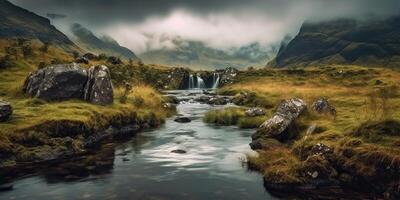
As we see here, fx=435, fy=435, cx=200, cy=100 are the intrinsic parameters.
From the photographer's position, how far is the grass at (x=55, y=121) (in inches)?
1644

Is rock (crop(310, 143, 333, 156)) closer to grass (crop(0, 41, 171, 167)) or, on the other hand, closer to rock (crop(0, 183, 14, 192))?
grass (crop(0, 41, 171, 167))

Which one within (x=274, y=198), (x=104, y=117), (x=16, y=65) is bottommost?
(x=274, y=198)

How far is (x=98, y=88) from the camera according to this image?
61.9 meters

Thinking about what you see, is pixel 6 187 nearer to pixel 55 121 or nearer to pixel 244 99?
pixel 55 121

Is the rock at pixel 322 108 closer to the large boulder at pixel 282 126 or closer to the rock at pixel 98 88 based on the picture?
the large boulder at pixel 282 126

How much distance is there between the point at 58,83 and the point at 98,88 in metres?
5.47

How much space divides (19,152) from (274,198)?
24.5m

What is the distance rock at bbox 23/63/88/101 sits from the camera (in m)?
59.6

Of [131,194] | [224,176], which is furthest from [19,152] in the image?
[224,176]

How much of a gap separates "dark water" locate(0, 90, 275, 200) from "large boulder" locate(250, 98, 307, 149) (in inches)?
83.6

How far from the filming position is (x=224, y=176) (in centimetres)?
3691

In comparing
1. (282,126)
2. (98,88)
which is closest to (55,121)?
(98,88)

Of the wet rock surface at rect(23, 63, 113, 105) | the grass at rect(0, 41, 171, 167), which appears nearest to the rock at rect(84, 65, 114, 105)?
the wet rock surface at rect(23, 63, 113, 105)

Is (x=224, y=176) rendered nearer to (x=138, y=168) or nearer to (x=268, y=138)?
(x=138, y=168)
